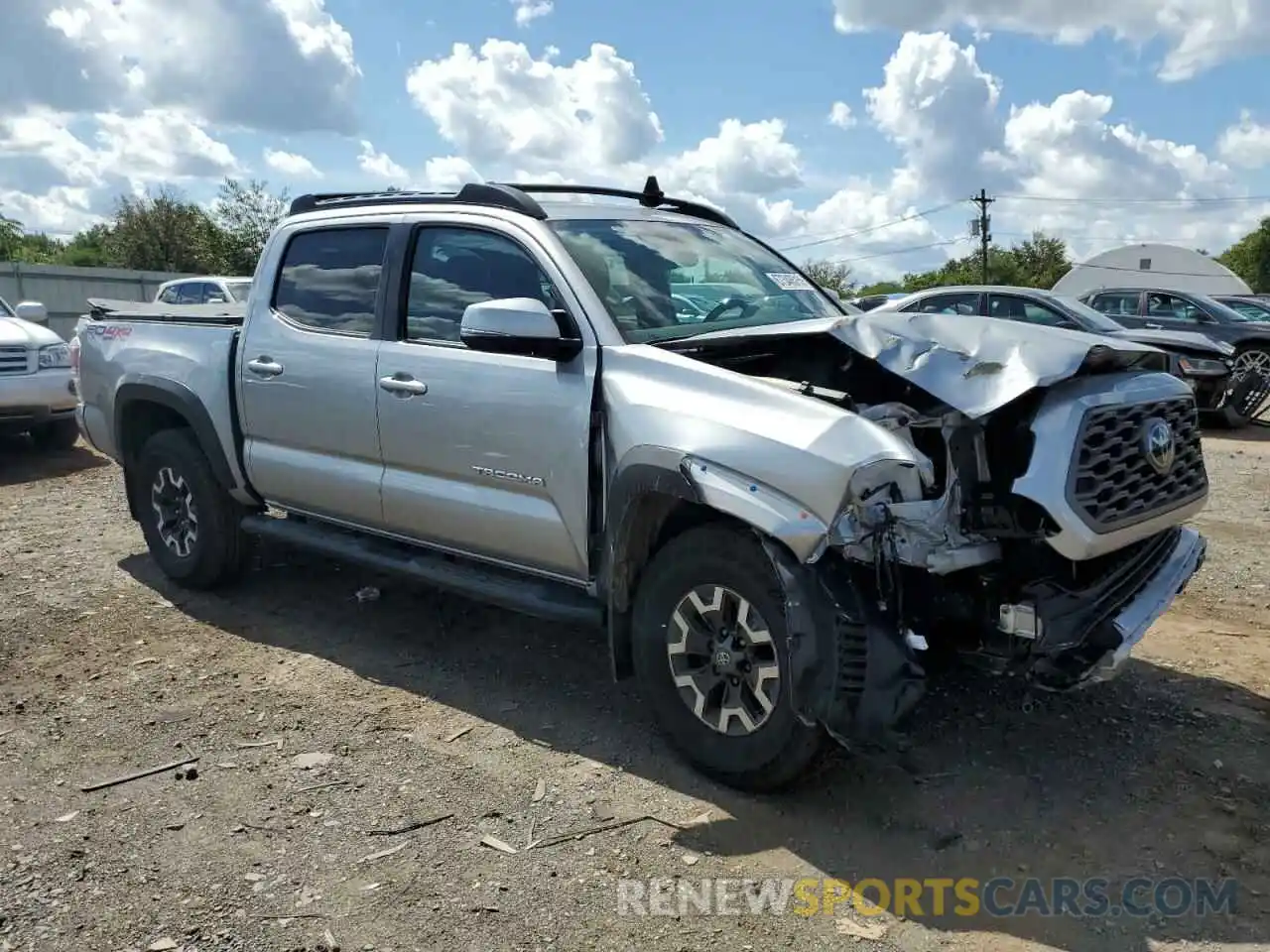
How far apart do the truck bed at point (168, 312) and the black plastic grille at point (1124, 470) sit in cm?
430

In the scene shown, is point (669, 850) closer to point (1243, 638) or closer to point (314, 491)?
point (314, 491)

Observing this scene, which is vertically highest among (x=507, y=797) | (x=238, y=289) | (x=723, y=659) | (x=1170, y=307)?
(x=238, y=289)

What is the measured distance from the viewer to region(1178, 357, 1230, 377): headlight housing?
38.5ft

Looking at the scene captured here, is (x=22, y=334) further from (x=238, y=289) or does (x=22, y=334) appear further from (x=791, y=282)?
(x=791, y=282)

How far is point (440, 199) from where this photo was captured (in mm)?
4746

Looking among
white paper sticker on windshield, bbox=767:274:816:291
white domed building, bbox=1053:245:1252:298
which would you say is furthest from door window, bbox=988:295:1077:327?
white domed building, bbox=1053:245:1252:298

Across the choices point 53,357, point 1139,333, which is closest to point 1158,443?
point 1139,333

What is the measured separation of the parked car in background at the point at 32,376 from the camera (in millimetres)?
9750

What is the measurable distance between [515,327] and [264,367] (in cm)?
194

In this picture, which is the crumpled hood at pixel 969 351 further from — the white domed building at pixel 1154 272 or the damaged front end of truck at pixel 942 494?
the white domed building at pixel 1154 272

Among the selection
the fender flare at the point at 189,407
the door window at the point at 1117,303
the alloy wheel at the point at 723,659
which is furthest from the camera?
the door window at the point at 1117,303

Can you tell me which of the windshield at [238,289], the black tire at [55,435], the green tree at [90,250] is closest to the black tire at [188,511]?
the black tire at [55,435]

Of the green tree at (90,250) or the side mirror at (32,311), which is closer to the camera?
the side mirror at (32,311)

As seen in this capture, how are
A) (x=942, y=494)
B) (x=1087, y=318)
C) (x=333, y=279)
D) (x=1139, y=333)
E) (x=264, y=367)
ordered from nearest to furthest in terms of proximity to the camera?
(x=942, y=494), (x=333, y=279), (x=264, y=367), (x=1087, y=318), (x=1139, y=333)
